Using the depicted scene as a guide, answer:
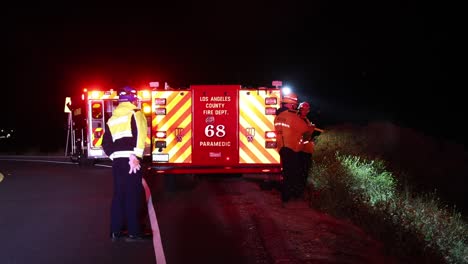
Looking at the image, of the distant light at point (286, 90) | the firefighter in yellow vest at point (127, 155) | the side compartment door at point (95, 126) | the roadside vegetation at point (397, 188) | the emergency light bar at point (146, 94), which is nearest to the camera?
the roadside vegetation at point (397, 188)

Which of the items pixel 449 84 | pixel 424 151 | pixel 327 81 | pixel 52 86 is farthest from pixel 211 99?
pixel 52 86

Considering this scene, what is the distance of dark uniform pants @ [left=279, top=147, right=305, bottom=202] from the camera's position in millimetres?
10750

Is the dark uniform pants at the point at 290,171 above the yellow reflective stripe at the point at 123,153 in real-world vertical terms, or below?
below

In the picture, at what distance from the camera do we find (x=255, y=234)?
337 inches

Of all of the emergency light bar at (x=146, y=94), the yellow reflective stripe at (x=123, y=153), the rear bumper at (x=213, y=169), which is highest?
the emergency light bar at (x=146, y=94)

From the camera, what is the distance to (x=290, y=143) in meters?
10.7

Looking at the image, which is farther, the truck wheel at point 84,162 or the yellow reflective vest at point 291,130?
the truck wheel at point 84,162

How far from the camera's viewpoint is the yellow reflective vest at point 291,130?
34.9 feet

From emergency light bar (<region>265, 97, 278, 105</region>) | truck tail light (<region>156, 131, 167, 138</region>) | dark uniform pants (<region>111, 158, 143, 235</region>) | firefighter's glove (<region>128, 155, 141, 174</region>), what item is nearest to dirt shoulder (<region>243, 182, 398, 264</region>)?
dark uniform pants (<region>111, 158, 143, 235</region>)

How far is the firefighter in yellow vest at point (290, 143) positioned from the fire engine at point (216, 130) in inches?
69.0

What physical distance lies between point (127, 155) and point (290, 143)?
3.41 m

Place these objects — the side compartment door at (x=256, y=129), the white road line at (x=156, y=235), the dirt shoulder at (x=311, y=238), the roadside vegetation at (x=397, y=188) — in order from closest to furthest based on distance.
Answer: the dirt shoulder at (x=311, y=238)
the white road line at (x=156, y=235)
the roadside vegetation at (x=397, y=188)
the side compartment door at (x=256, y=129)

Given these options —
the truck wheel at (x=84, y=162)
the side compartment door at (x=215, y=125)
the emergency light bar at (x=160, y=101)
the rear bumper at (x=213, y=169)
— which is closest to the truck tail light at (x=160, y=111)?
the emergency light bar at (x=160, y=101)

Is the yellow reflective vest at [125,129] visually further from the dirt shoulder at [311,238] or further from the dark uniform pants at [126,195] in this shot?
the dirt shoulder at [311,238]
